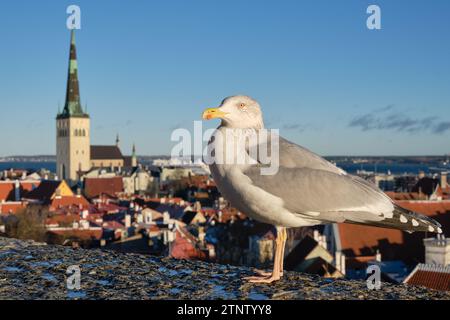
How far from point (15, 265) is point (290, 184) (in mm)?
1930

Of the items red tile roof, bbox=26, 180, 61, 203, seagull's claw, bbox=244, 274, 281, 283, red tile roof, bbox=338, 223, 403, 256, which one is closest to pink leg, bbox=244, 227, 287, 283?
seagull's claw, bbox=244, 274, 281, 283

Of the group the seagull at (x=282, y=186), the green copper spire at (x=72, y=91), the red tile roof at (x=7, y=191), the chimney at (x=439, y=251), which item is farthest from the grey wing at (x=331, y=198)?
the green copper spire at (x=72, y=91)

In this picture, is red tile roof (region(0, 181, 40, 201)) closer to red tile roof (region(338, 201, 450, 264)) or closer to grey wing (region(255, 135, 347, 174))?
red tile roof (region(338, 201, 450, 264))

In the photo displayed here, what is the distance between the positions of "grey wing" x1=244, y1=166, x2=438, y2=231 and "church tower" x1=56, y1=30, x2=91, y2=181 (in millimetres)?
106764

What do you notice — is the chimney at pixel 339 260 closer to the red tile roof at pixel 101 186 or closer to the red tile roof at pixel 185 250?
the red tile roof at pixel 185 250

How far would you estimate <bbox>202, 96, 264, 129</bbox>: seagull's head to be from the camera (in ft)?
11.6

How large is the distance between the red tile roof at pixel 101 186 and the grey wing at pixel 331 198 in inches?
2496

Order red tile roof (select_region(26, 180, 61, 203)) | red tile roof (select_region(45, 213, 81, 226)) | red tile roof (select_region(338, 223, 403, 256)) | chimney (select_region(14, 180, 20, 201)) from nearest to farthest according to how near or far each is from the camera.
A: red tile roof (select_region(338, 223, 403, 256)), red tile roof (select_region(45, 213, 81, 226)), red tile roof (select_region(26, 180, 61, 203)), chimney (select_region(14, 180, 20, 201))

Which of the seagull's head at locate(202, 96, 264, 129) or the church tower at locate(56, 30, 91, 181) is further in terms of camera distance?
the church tower at locate(56, 30, 91, 181)

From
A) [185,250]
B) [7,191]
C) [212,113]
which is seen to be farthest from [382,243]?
[7,191]

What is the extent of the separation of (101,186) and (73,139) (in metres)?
45.6

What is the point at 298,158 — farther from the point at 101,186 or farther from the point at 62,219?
the point at 101,186

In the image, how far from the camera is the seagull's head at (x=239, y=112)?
3.55 meters

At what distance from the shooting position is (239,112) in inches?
140
